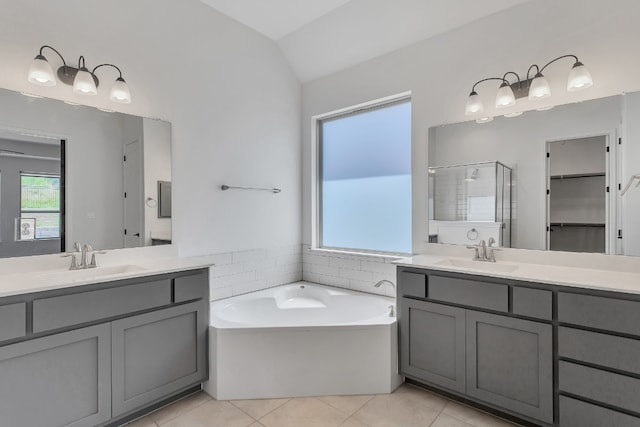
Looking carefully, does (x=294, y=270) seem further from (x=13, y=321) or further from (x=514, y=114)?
(x=514, y=114)

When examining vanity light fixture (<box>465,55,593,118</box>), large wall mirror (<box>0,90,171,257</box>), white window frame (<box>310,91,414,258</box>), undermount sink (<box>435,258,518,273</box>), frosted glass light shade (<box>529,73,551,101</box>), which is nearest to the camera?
large wall mirror (<box>0,90,171,257</box>)

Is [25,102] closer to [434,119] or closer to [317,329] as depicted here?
[317,329]

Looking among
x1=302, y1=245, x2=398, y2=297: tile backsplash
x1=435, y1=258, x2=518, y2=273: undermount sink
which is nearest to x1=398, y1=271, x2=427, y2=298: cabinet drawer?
x1=435, y1=258, x2=518, y2=273: undermount sink

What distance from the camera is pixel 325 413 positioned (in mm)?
2057

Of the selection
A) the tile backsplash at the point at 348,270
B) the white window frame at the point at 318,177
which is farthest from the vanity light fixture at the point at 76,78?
the tile backsplash at the point at 348,270

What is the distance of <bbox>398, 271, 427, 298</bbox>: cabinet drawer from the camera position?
88.3 inches

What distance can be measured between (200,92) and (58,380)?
2.18 meters

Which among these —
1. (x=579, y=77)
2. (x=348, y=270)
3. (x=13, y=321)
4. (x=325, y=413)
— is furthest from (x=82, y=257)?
(x=579, y=77)

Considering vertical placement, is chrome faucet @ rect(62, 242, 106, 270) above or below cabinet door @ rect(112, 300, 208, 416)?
above

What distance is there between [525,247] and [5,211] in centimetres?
332

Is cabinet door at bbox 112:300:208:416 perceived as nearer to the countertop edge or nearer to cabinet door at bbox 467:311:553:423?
the countertop edge

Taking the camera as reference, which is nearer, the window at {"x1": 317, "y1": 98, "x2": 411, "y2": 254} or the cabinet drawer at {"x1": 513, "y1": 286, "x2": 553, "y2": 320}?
the cabinet drawer at {"x1": 513, "y1": 286, "x2": 553, "y2": 320}

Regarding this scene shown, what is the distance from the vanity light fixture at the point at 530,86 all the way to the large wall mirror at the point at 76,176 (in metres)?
2.36

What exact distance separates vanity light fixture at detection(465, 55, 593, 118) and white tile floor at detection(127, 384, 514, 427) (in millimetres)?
2056
